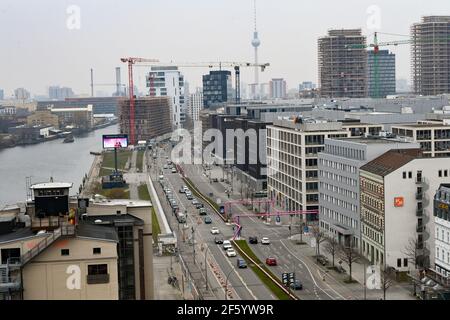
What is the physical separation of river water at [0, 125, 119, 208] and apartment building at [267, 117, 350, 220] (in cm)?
532

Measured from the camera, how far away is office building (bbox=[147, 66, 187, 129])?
48831mm

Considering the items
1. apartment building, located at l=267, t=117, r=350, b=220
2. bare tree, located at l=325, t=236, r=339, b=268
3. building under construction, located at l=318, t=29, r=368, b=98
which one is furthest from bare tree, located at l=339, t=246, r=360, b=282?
building under construction, located at l=318, t=29, r=368, b=98

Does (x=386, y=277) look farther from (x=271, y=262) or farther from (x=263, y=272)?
(x=271, y=262)

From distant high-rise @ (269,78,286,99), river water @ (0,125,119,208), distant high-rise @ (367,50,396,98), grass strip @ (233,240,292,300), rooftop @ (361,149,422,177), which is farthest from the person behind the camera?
distant high-rise @ (269,78,286,99)

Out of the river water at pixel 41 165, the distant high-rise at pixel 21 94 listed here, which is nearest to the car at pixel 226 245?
the river water at pixel 41 165

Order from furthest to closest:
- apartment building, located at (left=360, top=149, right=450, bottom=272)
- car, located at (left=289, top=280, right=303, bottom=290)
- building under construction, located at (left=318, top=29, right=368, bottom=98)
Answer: building under construction, located at (left=318, top=29, right=368, bottom=98) < apartment building, located at (left=360, top=149, right=450, bottom=272) < car, located at (left=289, top=280, right=303, bottom=290)

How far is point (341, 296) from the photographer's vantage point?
24.5ft

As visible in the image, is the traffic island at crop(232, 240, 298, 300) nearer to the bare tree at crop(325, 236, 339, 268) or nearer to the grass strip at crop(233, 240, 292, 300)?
the grass strip at crop(233, 240, 292, 300)

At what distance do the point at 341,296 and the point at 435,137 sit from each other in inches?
223

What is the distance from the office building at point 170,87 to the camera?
48831 mm

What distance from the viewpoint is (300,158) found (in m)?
13.4

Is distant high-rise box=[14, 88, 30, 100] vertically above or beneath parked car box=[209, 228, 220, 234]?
above
